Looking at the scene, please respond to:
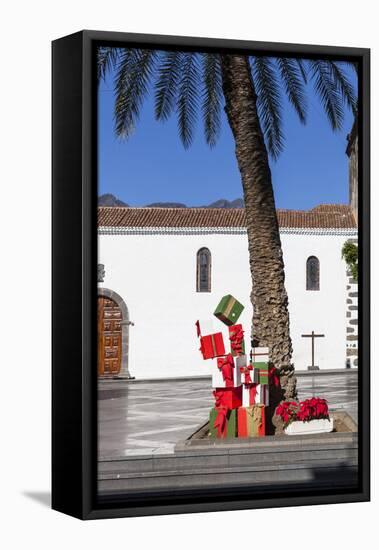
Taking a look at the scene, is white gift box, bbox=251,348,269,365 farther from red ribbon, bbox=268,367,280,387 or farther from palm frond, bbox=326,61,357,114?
palm frond, bbox=326,61,357,114

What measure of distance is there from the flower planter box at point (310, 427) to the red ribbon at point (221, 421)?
57 cm

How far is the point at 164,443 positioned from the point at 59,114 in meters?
2.67

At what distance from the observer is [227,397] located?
12.0m

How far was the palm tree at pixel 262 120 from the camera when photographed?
1179 cm

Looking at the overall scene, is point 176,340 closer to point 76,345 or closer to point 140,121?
point 76,345

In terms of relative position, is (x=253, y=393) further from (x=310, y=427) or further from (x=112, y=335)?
(x=112, y=335)

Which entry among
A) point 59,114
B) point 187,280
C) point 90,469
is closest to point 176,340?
point 187,280

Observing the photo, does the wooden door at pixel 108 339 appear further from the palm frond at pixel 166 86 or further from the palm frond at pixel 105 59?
the palm frond at pixel 105 59

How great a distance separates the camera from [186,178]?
11766 millimetres

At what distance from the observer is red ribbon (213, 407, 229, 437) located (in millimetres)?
11867

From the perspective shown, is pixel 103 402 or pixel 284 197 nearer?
pixel 103 402

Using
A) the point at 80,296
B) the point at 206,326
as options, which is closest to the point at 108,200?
the point at 80,296

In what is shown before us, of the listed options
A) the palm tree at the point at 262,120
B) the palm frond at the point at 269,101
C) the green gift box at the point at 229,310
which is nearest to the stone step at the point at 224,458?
the palm tree at the point at 262,120

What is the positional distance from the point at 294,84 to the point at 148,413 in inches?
115
